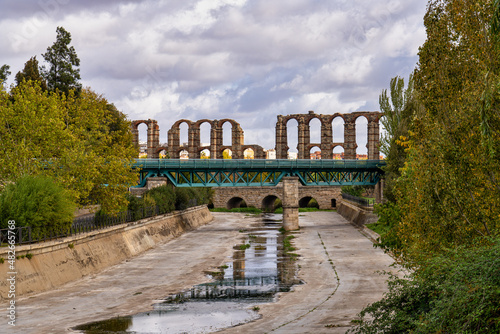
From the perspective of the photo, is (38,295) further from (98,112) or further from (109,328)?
(98,112)

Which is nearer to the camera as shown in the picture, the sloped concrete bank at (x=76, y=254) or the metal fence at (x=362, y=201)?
the sloped concrete bank at (x=76, y=254)

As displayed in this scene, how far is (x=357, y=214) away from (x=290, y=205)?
9.83 meters

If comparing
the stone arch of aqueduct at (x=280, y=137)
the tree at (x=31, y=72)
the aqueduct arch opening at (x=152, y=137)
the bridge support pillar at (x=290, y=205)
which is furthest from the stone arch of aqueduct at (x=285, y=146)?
the tree at (x=31, y=72)

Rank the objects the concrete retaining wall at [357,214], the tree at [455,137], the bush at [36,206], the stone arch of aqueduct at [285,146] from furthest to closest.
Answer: the stone arch of aqueduct at [285,146] → the concrete retaining wall at [357,214] → the bush at [36,206] → the tree at [455,137]

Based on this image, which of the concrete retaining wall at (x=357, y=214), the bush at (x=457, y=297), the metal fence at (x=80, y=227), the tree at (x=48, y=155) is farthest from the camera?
the concrete retaining wall at (x=357, y=214)

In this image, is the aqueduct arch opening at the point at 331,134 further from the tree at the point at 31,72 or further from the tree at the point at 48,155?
the tree at the point at 48,155

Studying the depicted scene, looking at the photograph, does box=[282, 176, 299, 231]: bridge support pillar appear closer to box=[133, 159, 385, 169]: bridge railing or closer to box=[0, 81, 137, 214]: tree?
box=[133, 159, 385, 169]: bridge railing

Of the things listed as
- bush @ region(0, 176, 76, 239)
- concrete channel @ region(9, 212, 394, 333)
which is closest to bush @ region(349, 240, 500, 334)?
concrete channel @ region(9, 212, 394, 333)

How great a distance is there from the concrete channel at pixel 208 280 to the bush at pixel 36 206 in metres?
2.90

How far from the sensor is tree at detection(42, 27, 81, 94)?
62969mm

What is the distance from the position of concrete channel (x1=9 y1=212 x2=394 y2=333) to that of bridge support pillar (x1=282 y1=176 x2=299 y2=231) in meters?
10.1

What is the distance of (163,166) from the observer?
2141 inches

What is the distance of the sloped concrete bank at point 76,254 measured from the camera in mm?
22562

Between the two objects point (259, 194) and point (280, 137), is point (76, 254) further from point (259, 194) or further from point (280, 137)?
point (280, 137)
